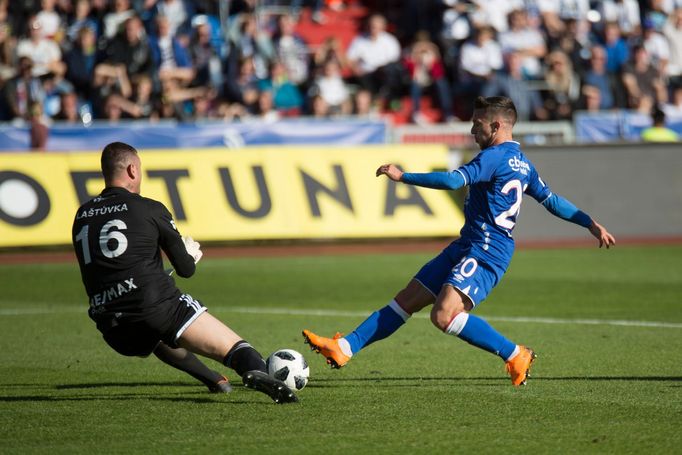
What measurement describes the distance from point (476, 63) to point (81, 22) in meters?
7.75

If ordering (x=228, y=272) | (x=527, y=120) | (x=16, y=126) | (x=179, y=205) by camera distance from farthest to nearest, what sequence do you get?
(x=527, y=120) < (x=16, y=126) < (x=179, y=205) < (x=228, y=272)

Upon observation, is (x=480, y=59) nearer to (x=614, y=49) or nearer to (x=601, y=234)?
(x=614, y=49)

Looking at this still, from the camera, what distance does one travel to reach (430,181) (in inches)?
298

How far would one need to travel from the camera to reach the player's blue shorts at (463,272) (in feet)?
26.1

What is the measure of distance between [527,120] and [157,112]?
24.0 feet

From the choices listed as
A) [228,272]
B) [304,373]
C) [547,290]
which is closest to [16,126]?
[228,272]

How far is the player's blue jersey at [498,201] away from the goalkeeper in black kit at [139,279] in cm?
172

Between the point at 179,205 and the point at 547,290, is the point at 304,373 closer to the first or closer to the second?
the point at 547,290

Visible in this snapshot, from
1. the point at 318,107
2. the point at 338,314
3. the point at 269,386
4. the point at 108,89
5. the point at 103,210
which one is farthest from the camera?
the point at 318,107

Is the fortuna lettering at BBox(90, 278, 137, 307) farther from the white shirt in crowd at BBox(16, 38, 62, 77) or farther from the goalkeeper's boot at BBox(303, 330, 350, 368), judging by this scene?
the white shirt in crowd at BBox(16, 38, 62, 77)

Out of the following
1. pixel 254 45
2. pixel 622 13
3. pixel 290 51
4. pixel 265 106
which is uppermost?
pixel 254 45

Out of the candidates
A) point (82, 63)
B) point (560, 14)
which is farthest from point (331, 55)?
point (560, 14)

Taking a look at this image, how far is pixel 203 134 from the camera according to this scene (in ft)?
66.8

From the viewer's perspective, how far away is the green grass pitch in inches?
255
